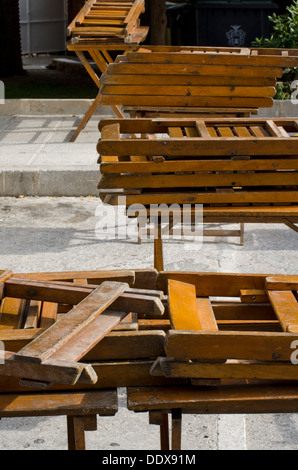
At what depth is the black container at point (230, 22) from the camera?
49.6 feet

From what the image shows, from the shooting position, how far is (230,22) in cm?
1520

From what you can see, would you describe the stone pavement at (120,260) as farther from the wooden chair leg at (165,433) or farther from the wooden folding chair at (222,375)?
the wooden folding chair at (222,375)

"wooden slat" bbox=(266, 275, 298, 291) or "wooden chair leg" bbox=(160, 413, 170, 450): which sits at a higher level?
"wooden slat" bbox=(266, 275, 298, 291)

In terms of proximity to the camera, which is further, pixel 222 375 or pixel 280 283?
pixel 280 283

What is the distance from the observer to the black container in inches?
595

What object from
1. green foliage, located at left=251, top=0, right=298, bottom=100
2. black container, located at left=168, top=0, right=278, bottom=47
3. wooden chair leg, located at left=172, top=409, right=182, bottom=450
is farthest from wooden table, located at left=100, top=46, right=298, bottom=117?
black container, located at left=168, top=0, right=278, bottom=47

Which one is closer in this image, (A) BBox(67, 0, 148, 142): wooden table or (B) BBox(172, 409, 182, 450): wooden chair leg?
(B) BBox(172, 409, 182, 450): wooden chair leg

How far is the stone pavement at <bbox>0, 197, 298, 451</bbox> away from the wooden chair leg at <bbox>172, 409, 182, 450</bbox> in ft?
3.60

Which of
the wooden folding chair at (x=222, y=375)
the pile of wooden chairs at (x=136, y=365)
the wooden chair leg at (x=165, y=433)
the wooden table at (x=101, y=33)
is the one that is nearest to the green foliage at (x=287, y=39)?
the wooden table at (x=101, y=33)

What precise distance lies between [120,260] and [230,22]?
32.9 feet

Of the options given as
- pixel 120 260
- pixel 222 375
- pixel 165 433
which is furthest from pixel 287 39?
pixel 222 375

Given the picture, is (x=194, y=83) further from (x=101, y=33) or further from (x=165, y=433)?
(x=165, y=433)

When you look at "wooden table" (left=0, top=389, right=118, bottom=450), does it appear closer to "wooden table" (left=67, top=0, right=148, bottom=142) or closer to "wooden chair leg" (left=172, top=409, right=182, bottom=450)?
"wooden chair leg" (left=172, top=409, right=182, bottom=450)

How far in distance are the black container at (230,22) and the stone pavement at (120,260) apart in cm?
807
